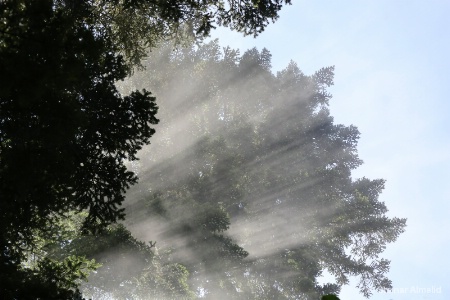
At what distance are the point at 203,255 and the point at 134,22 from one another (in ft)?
47.6

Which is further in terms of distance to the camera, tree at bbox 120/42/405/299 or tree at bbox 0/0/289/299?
tree at bbox 120/42/405/299

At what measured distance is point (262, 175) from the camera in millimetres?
29312

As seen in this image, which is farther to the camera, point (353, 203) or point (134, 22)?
point (353, 203)

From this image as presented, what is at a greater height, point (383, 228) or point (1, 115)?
point (383, 228)

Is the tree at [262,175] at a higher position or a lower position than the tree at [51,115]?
higher

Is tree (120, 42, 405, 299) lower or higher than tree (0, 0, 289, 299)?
higher

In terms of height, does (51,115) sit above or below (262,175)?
below

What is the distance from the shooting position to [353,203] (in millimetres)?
28828

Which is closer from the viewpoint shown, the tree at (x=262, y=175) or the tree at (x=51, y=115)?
the tree at (x=51, y=115)

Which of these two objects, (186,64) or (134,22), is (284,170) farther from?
(134,22)

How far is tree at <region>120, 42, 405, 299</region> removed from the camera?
25797 millimetres

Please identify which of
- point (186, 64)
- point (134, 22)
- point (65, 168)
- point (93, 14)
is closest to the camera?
point (65, 168)

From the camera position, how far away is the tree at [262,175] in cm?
2580

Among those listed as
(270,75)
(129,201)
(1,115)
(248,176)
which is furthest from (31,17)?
(270,75)
